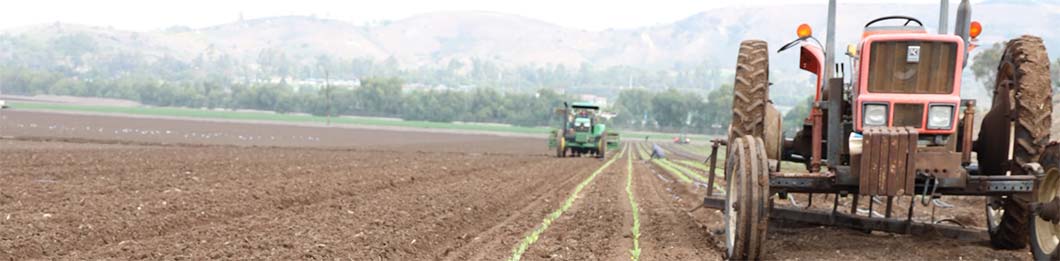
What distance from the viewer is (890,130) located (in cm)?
786

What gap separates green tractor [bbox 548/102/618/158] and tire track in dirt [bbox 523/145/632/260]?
72.3 ft

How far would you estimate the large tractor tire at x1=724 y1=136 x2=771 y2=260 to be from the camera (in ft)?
26.1

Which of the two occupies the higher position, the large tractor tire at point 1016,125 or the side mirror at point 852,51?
the side mirror at point 852,51

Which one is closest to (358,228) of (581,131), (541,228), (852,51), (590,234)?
(541,228)

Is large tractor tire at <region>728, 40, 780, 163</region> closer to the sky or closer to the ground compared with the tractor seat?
closer to the ground

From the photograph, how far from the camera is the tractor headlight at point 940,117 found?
830cm

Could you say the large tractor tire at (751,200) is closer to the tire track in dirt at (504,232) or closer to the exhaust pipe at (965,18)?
the exhaust pipe at (965,18)

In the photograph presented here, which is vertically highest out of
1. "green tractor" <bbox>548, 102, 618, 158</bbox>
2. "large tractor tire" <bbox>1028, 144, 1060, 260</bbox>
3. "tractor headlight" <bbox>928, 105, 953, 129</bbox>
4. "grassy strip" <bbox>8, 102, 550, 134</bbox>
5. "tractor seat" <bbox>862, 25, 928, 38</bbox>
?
"tractor seat" <bbox>862, 25, 928, 38</bbox>

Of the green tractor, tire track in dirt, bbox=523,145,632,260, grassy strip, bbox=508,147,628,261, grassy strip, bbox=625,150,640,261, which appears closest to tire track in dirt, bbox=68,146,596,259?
grassy strip, bbox=508,147,628,261

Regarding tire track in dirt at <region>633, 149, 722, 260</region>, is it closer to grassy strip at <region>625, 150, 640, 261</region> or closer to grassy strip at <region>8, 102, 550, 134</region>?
grassy strip at <region>625, 150, 640, 261</region>

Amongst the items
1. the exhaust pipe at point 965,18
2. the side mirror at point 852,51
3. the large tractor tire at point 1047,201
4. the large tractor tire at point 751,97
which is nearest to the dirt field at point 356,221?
the large tractor tire at point 1047,201

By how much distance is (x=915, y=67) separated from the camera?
8.36m

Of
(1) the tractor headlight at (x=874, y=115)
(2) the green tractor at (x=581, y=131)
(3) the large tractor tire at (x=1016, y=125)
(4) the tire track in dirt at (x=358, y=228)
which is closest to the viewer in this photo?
(1) the tractor headlight at (x=874, y=115)

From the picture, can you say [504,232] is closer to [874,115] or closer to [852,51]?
[852,51]
